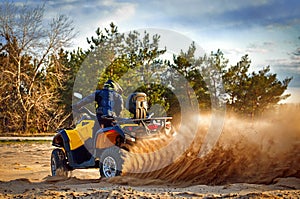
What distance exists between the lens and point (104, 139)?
738cm

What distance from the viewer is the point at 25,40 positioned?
31.6m

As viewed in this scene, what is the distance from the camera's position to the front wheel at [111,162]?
7.03m

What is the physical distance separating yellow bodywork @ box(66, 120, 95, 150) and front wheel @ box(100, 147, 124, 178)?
794 millimetres

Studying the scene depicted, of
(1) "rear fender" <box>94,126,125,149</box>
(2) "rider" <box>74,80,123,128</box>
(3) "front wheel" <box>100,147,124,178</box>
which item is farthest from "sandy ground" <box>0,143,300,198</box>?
(2) "rider" <box>74,80,123,128</box>

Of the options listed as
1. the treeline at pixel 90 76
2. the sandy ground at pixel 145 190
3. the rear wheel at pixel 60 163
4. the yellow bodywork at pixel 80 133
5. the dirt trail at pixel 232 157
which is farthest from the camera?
the treeline at pixel 90 76

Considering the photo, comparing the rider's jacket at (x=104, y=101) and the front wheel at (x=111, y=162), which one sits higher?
the rider's jacket at (x=104, y=101)

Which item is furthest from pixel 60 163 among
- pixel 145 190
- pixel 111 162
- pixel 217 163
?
pixel 217 163

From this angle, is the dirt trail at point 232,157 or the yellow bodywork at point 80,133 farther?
the yellow bodywork at point 80,133

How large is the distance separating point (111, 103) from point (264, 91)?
1517 inches

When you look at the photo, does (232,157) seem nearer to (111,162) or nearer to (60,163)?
(111,162)

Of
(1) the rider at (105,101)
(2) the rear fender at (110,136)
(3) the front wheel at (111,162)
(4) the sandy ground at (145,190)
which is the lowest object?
(4) the sandy ground at (145,190)

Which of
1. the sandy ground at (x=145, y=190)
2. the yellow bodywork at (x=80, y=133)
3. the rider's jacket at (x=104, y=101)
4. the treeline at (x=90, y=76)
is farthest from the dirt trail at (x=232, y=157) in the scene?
the treeline at (x=90, y=76)

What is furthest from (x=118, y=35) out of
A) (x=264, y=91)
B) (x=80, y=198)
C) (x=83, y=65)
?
(x=80, y=198)

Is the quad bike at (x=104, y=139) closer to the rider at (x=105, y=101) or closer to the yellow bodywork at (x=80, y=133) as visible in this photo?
the yellow bodywork at (x=80, y=133)
